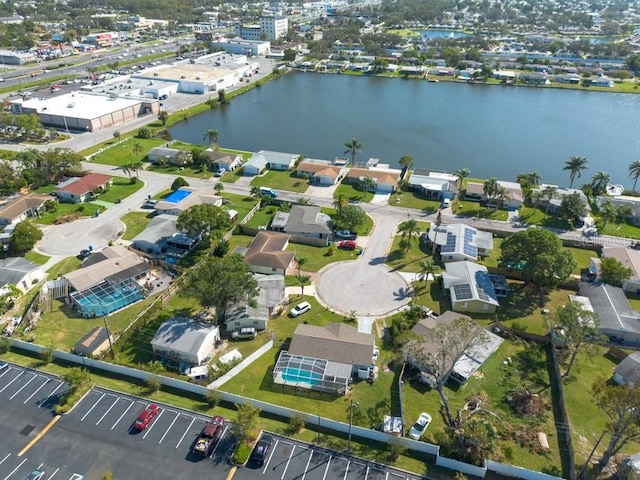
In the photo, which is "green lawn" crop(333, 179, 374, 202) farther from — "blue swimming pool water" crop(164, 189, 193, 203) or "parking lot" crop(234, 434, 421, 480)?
"parking lot" crop(234, 434, 421, 480)

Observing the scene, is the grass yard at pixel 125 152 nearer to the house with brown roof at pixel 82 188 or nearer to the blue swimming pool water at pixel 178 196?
the house with brown roof at pixel 82 188

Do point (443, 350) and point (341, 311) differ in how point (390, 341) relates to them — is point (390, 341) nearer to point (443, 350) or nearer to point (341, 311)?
point (341, 311)

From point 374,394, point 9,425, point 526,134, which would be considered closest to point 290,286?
point 374,394

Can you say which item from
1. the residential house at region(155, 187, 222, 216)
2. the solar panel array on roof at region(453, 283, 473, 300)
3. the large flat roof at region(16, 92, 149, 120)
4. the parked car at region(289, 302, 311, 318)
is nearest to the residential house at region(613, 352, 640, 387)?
the solar panel array on roof at region(453, 283, 473, 300)

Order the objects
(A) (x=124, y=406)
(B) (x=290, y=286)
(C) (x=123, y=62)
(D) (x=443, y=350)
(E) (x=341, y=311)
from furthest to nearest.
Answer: (C) (x=123, y=62) → (B) (x=290, y=286) → (E) (x=341, y=311) → (A) (x=124, y=406) → (D) (x=443, y=350)

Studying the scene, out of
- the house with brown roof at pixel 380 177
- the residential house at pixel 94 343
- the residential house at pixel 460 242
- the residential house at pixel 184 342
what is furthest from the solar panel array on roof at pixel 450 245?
the residential house at pixel 94 343
